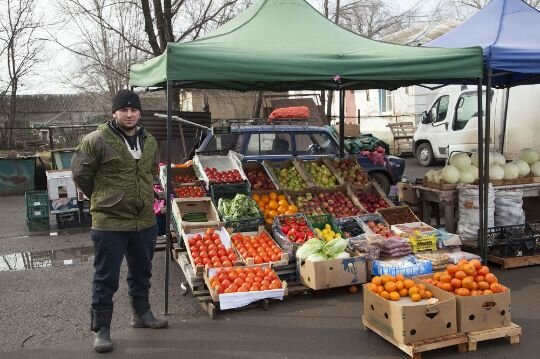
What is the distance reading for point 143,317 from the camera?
4.93m

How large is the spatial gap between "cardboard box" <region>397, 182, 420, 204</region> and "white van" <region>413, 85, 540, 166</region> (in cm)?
350

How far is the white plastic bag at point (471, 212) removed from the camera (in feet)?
22.6

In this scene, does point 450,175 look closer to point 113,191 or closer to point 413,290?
point 413,290

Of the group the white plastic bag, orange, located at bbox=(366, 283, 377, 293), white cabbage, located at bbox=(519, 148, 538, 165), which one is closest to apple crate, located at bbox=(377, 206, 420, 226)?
the white plastic bag

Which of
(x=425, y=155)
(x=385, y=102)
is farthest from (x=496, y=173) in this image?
(x=385, y=102)

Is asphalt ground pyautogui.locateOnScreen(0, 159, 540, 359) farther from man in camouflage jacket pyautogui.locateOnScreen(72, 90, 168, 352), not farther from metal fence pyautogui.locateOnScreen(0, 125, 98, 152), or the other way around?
metal fence pyautogui.locateOnScreen(0, 125, 98, 152)

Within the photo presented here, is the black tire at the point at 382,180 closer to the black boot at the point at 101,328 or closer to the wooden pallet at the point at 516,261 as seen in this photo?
the wooden pallet at the point at 516,261

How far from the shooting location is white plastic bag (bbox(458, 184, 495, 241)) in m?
6.89

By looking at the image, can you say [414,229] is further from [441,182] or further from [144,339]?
[144,339]

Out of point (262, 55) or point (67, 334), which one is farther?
point (262, 55)

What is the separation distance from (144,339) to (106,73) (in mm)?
23968

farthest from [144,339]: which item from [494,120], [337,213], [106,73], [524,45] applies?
[106,73]

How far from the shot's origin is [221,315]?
5.29m

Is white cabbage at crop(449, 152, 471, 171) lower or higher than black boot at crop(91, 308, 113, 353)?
higher
